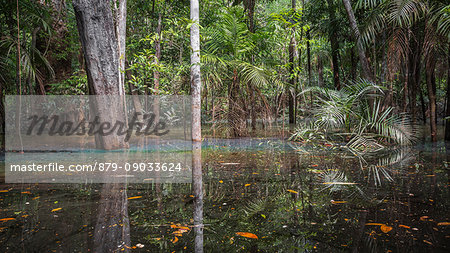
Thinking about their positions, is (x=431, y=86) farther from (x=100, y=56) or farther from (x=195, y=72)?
(x=100, y=56)

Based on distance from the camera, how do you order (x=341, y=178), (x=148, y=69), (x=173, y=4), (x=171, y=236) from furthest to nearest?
1. (x=173, y=4)
2. (x=148, y=69)
3. (x=341, y=178)
4. (x=171, y=236)

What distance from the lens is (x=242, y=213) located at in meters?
2.09

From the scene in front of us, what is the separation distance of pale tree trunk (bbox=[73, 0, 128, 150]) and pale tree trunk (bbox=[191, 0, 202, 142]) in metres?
1.60

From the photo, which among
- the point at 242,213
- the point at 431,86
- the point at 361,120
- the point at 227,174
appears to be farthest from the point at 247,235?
the point at 431,86

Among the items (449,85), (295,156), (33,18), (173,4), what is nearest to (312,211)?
(295,156)

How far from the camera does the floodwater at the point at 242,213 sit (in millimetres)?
1586

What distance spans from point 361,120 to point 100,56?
5.38m

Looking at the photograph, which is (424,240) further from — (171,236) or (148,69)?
(148,69)

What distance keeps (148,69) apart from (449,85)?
6.88 meters

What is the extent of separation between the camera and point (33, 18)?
6.71 metres

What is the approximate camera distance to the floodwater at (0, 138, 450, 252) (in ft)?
5.20

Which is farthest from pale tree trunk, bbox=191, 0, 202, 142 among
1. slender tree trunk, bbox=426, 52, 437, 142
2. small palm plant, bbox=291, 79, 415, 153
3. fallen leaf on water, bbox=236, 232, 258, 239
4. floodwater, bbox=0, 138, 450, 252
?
slender tree trunk, bbox=426, 52, 437, 142

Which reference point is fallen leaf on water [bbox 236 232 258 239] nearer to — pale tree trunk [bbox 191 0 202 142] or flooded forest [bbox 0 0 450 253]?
flooded forest [bbox 0 0 450 253]

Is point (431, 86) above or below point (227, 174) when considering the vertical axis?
above
